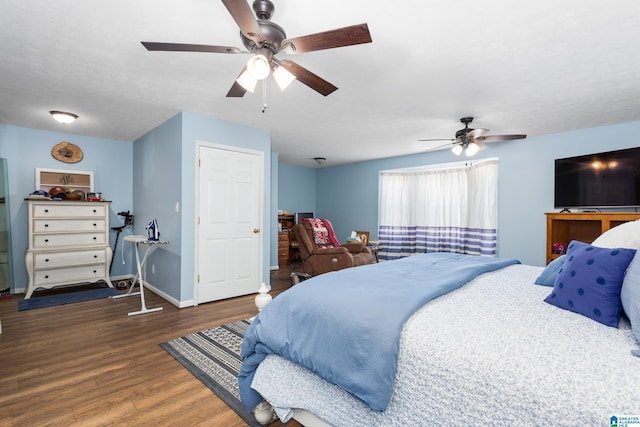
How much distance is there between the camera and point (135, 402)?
188 centimetres

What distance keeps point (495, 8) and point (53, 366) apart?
12.6ft

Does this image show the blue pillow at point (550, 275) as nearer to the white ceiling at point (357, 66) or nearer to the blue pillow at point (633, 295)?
the blue pillow at point (633, 295)

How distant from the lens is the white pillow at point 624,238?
1633 mm

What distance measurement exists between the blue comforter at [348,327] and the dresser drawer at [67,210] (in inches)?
162

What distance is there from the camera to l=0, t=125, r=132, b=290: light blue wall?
171 inches

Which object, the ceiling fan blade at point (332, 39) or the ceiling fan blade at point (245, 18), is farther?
the ceiling fan blade at point (332, 39)

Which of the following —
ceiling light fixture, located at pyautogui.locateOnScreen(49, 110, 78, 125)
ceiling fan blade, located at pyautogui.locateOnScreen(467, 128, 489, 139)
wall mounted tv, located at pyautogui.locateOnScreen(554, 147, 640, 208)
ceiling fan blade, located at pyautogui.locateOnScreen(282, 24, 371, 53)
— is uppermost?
ceiling light fixture, located at pyautogui.locateOnScreen(49, 110, 78, 125)

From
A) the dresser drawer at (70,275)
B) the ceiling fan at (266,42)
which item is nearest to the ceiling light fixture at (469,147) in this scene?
the ceiling fan at (266,42)

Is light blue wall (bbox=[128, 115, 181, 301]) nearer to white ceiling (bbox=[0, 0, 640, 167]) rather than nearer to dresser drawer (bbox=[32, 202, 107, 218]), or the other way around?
white ceiling (bbox=[0, 0, 640, 167])

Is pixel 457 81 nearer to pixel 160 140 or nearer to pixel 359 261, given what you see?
pixel 359 261

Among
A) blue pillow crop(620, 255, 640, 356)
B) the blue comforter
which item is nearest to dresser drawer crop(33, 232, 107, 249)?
the blue comforter

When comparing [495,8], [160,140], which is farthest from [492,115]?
[160,140]

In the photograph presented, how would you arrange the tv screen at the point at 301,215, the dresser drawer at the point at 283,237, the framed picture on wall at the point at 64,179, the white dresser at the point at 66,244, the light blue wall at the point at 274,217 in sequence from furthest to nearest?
the tv screen at the point at 301,215 < the dresser drawer at the point at 283,237 < the light blue wall at the point at 274,217 < the framed picture on wall at the point at 64,179 < the white dresser at the point at 66,244

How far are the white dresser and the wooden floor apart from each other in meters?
0.67
